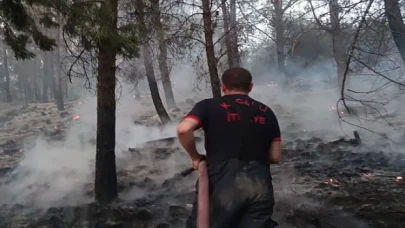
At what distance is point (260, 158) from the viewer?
334 centimetres

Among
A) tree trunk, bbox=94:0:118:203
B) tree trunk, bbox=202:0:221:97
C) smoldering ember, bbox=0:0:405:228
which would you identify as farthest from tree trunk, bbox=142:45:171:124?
tree trunk, bbox=94:0:118:203

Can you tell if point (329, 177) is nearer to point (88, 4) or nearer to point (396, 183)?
point (396, 183)

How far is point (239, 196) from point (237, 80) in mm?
956

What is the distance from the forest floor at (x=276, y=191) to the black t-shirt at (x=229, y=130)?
98.0 inches

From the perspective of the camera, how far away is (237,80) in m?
3.43

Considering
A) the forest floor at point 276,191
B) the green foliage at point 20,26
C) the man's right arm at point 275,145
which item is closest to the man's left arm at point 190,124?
the man's right arm at point 275,145

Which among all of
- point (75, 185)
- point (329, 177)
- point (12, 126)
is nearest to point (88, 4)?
point (75, 185)

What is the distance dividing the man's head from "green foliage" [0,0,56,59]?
305cm

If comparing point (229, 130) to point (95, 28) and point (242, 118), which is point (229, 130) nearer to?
point (242, 118)

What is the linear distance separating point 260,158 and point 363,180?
483 cm

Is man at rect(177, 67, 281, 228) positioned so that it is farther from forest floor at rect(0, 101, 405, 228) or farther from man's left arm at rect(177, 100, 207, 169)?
forest floor at rect(0, 101, 405, 228)

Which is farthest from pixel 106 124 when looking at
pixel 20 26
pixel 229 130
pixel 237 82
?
pixel 229 130

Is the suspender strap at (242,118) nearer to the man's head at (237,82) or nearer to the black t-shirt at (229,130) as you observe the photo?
the black t-shirt at (229,130)

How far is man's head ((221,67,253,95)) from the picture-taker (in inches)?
135
